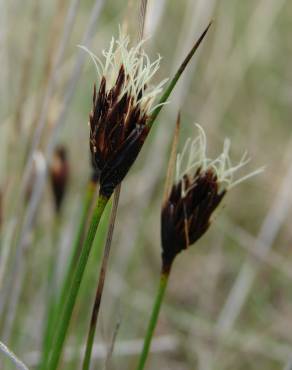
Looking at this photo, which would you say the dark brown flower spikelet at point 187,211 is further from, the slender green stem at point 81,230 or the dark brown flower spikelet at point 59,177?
the dark brown flower spikelet at point 59,177

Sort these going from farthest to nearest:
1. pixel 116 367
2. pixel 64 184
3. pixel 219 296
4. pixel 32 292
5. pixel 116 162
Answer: pixel 219 296 → pixel 32 292 → pixel 116 367 → pixel 64 184 → pixel 116 162

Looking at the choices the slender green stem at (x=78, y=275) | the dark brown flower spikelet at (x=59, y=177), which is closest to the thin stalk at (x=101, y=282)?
the slender green stem at (x=78, y=275)

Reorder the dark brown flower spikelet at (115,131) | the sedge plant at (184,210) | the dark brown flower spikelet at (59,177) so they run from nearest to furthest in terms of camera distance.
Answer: the dark brown flower spikelet at (115,131) < the sedge plant at (184,210) < the dark brown flower spikelet at (59,177)

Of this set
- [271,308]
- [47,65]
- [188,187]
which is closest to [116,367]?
[271,308]

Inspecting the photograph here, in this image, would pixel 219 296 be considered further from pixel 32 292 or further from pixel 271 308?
pixel 32 292

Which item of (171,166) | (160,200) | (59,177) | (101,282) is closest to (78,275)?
(101,282)

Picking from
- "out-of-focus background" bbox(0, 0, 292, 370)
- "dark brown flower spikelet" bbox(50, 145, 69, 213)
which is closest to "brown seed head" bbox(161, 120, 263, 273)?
"out-of-focus background" bbox(0, 0, 292, 370)

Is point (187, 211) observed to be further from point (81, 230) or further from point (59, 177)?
point (59, 177)
